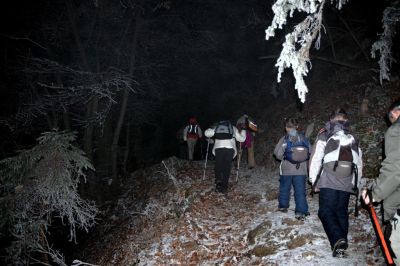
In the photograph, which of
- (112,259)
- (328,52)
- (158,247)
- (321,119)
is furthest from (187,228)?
(328,52)

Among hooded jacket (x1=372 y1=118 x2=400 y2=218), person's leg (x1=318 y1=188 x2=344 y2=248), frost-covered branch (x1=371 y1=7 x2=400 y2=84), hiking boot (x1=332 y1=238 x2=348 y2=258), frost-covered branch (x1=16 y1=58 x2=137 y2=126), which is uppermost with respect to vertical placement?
frost-covered branch (x1=371 y1=7 x2=400 y2=84)

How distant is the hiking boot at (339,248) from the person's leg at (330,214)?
67mm

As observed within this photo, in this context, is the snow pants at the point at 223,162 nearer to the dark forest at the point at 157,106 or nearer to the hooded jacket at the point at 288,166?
the dark forest at the point at 157,106

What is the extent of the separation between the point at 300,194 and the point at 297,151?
970 millimetres

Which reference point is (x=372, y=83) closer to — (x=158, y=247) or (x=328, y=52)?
(x=328, y=52)

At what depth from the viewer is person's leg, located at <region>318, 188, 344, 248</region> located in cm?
538

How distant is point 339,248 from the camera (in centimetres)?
527

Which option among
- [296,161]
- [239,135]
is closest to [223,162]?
[239,135]

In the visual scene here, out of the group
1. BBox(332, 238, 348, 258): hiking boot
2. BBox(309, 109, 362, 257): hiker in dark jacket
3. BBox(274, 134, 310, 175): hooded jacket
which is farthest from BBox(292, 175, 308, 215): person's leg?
BBox(332, 238, 348, 258): hiking boot

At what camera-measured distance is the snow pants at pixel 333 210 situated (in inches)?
217

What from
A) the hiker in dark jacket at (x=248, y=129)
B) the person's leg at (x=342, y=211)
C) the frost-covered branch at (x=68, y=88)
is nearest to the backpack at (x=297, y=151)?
the person's leg at (x=342, y=211)

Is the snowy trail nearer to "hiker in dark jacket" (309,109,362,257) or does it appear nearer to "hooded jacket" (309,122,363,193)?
"hiker in dark jacket" (309,109,362,257)

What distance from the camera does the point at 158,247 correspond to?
7.48m

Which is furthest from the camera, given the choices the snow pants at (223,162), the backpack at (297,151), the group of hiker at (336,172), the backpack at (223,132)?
the snow pants at (223,162)
